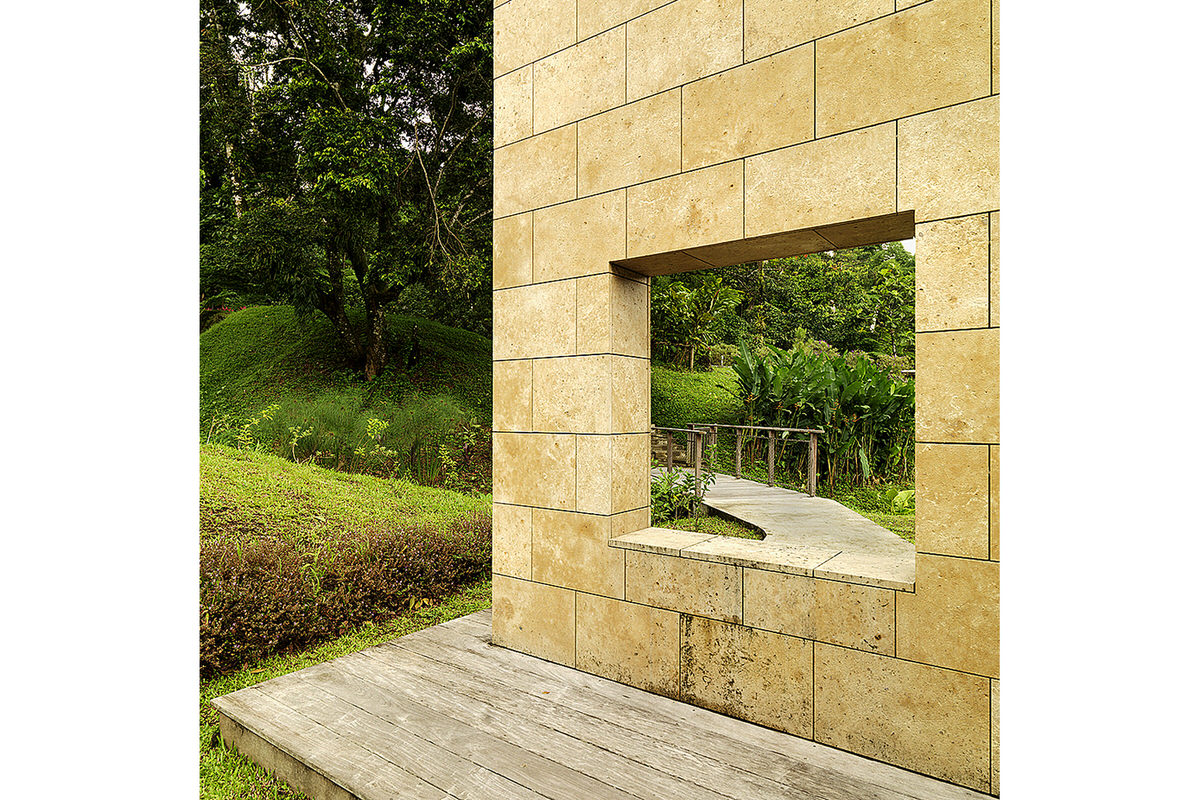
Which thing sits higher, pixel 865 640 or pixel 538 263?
pixel 538 263

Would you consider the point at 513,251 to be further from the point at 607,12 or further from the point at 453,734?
the point at 453,734

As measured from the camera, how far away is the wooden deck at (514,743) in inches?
87.4

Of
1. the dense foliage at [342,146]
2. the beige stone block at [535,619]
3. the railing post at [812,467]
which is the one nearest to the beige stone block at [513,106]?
the beige stone block at [535,619]

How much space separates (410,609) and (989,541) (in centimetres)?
419

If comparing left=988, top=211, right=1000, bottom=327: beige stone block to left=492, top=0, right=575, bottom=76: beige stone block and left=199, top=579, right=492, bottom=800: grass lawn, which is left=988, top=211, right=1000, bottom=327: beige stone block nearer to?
left=492, top=0, right=575, bottom=76: beige stone block

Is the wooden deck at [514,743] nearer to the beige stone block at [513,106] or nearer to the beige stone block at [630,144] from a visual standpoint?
the beige stone block at [630,144]

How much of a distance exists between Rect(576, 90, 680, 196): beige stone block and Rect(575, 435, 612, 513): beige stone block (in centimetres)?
128

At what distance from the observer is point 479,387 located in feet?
38.2

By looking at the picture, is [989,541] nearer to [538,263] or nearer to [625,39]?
[538,263]

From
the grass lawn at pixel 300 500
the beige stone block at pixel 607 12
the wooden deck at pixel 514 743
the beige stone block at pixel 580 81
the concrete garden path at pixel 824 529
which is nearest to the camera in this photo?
the wooden deck at pixel 514 743

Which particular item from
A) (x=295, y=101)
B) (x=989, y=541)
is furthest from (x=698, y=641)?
(x=295, y=101)

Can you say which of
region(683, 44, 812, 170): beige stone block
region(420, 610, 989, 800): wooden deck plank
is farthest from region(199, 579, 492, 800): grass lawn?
region(683, 44, 812, 170): beige stone block

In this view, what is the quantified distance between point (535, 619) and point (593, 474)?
91 cm

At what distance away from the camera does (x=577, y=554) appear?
10.5 ft
